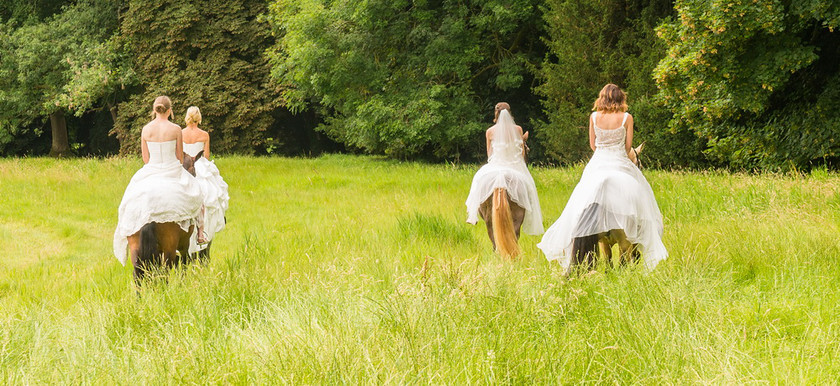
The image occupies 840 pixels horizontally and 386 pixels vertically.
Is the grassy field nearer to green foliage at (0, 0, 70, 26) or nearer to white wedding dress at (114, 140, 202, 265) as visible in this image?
white wedding dress at (114, 140, 202, 265)

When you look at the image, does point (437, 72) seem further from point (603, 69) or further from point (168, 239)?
point (168, 239)

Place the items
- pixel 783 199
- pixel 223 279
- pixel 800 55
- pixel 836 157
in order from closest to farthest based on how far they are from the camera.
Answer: pixel 223 279 → pixel 783 199 → pixel 800 55 → pixel 836 157

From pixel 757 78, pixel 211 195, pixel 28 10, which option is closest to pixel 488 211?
pixel 211 195

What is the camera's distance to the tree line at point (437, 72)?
1509 centimetres

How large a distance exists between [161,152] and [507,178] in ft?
11.5

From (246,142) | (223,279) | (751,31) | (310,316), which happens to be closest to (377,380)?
(310,316)

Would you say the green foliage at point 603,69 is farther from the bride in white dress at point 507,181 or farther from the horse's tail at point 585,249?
the horse's tail at point 585,249

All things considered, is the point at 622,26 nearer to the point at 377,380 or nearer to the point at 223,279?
the point at 223,279

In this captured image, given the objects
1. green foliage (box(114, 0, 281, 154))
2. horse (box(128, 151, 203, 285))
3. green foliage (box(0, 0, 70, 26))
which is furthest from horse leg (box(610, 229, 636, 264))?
green foliage (box(0, 0, 70, 26))

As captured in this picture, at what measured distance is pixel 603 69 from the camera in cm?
2077

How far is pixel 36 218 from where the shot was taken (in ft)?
43.0

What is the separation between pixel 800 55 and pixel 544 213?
6.71m

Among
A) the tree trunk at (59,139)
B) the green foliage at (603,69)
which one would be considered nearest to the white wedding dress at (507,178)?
the green foliage at (603,69)

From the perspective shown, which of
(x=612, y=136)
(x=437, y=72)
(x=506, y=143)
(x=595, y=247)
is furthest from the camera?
(x=437, y=72)
